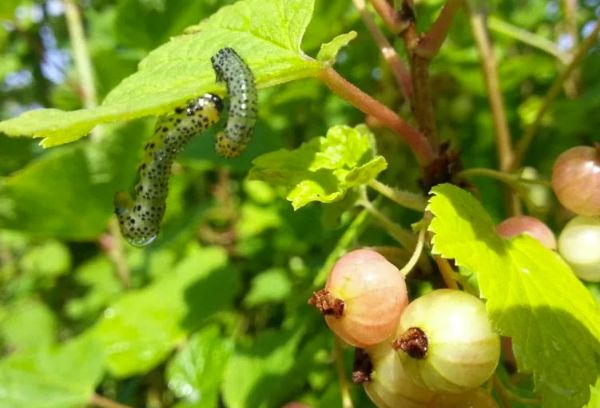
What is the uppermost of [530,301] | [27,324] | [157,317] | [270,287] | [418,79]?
[418,79]

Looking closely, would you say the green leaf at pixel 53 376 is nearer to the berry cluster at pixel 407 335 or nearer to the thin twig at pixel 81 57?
the thin twig at pixel 81 57

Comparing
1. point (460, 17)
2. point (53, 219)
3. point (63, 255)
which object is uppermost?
point (460, 17)

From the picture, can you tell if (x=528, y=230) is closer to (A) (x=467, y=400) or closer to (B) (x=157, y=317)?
(A) (x=467, y=400)

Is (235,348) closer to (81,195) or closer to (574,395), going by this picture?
(81,195)

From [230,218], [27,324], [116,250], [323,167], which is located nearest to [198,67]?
[323,167]

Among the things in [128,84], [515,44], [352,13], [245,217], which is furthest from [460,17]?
[128,84]

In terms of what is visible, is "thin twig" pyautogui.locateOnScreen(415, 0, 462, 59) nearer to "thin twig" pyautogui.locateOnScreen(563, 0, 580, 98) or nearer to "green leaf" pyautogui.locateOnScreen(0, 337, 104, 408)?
"green leaf" pyautogui.locateOnScreen(0, 337, 104, 408)
